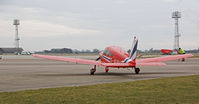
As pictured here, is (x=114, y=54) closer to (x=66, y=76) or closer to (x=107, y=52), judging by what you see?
(x=107, y=52)

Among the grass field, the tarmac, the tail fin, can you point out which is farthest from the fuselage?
the grass field

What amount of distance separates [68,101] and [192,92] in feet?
18.6

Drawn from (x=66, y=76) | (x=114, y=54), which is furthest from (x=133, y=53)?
(x=66, y=76)

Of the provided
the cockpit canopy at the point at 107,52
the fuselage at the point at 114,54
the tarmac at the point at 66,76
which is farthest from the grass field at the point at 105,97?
the cockpit canopy at the point at 107,52

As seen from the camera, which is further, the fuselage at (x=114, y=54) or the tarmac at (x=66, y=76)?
the fuselage at (x=114, y=54)

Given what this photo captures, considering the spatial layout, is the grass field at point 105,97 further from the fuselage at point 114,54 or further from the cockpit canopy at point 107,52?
the cockpit canopy at point 107,52

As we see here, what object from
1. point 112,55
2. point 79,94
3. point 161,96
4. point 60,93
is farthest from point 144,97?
point 112,55

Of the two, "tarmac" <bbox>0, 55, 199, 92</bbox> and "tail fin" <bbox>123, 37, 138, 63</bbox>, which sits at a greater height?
"tail fin" <bbox>123, 37, 138, 63</bbox>

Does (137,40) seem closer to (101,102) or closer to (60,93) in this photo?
(60,93)

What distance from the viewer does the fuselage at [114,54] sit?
2700 centimetres

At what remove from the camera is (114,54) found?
1096 inches

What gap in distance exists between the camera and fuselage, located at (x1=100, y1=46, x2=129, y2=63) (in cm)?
2700

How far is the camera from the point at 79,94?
45.1 ft

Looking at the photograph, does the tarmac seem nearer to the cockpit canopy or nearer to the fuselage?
the fuselage
